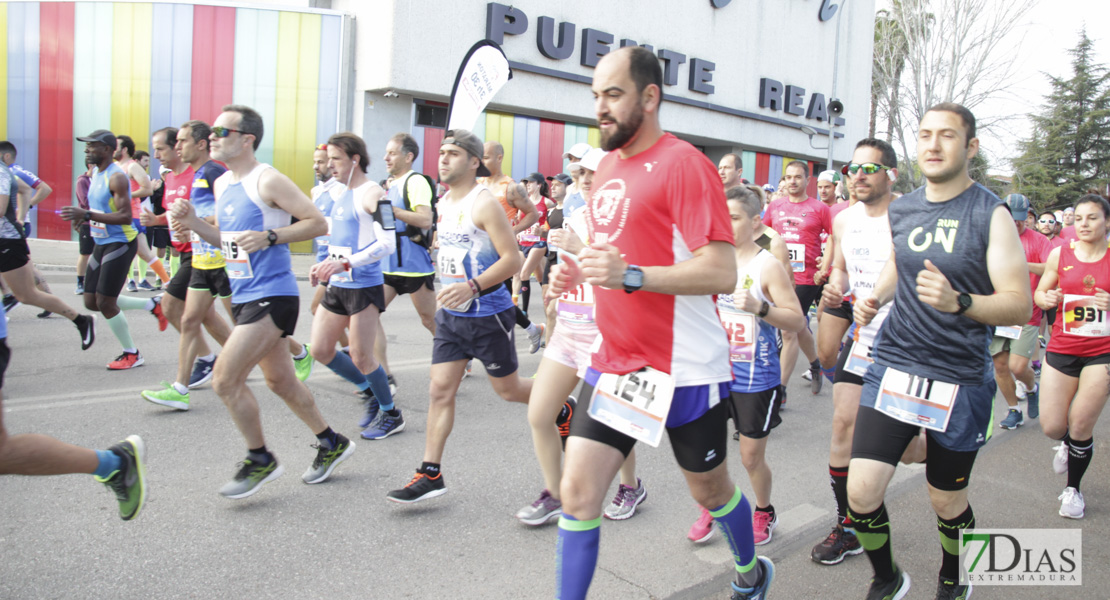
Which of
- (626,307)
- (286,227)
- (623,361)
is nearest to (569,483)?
(623,361)

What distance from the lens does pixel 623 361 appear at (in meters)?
2.68

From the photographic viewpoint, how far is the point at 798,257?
25.1ft

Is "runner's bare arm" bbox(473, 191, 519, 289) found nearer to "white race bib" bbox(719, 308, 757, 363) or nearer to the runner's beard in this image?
"white race bib" bbox(719, 308, 757, 363)

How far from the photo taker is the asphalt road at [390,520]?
3227 millimetres

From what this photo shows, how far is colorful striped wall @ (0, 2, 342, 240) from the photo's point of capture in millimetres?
17531

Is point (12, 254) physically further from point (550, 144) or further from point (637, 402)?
point (550, 144)

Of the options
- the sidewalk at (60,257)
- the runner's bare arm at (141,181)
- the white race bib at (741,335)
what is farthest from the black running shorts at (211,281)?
the sidewalk at (60,257)

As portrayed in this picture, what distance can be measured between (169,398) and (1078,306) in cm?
603

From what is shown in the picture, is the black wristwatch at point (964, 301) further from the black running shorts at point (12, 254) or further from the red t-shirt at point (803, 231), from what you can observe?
the black running shorts at point (12, 254)

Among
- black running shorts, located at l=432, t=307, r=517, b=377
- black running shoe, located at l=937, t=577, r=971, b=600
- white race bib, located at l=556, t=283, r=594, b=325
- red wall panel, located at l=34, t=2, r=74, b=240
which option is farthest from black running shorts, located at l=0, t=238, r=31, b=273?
red wall panel, located at l=34, t=2, r=74, b=240

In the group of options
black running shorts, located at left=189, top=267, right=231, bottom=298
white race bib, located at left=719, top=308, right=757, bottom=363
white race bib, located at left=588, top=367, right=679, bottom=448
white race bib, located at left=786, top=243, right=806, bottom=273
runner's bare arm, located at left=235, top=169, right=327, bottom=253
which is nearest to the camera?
white race bib, located at left=588, top=367, right=679, bottom=448

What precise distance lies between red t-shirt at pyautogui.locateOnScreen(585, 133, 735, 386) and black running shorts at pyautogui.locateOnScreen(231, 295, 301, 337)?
Result: 7.08ft

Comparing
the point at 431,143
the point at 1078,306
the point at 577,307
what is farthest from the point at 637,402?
the point at 431,143

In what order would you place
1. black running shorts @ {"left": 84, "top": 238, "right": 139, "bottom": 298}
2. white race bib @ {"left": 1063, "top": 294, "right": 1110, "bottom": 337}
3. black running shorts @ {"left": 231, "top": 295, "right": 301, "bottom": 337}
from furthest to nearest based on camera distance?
black running shorts @ {"left": 84, "top": 238, "right": 139, "bottom": 298} < white race bib @ {"left": 1063, "top": 294, "right": 1110, "bottom": 337} < black running shorts @ {"left": 231, "top": 295, "right": 301, "bottom": 337}
